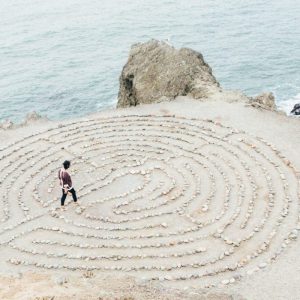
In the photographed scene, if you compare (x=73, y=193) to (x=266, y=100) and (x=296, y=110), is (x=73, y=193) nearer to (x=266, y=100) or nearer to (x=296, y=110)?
(x=266, y=100)

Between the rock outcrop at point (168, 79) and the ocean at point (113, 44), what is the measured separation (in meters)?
12.0

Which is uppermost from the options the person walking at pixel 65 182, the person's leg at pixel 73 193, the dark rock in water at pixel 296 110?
the person walking at pixel 65 182

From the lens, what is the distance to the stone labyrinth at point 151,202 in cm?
1875

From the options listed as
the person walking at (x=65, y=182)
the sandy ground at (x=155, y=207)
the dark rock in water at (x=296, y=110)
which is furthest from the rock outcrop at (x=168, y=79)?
the person walking at (x=65, y=182)

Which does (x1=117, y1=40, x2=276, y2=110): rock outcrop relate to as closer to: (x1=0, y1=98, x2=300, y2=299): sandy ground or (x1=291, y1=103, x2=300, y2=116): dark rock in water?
(x1=0, y1=98, x2=300, y2=299): sandy ground

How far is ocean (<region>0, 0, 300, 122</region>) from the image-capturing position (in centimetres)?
5078

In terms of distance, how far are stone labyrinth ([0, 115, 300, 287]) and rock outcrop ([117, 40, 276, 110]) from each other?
4.52 m

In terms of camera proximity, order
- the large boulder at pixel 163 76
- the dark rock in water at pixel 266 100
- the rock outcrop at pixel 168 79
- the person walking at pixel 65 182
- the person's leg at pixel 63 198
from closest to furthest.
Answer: the person walking at pixel 65 182
the person's leg at pixel 63 198
the rock outcrop at pixel 168 79
the dark rock in water at pixel 266 100
the large boulder at pixel 163 76

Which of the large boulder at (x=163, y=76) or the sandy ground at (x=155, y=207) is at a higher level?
the large boulder at (x=163, y=76)

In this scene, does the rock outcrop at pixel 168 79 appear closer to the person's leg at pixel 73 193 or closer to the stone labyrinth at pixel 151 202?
the stone labyrinth at pixel 151 202

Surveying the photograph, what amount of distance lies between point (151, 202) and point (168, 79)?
1397cm

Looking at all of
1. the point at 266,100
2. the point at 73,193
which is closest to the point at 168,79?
the point at 266,100

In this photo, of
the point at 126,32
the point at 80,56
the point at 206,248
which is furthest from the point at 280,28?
the point at 206,248

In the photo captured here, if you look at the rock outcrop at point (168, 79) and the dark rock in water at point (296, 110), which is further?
the dark rock in water at point (296, 110)
